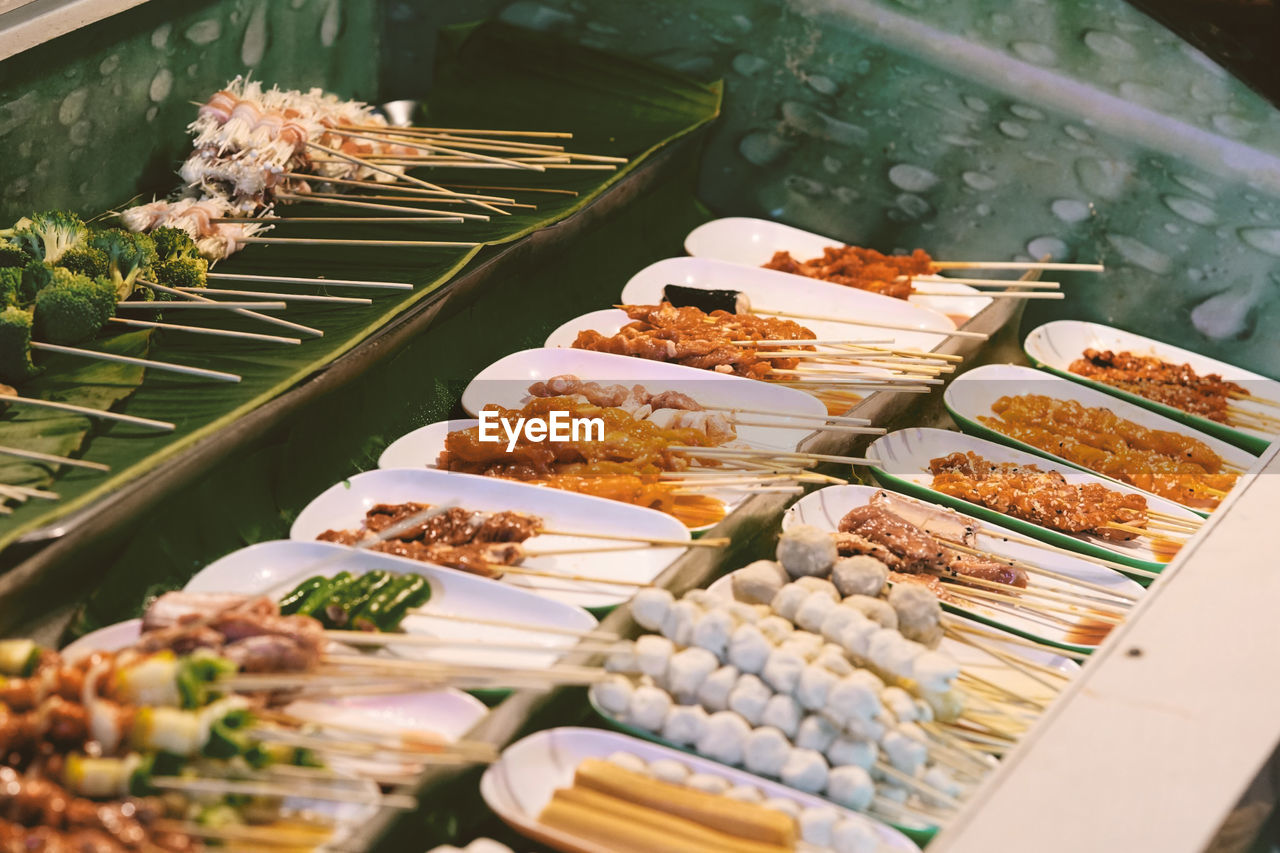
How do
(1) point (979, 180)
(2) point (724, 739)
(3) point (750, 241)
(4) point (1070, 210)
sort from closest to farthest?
(2) point (724, 739) < (4) point (1070, 210) < (1) point (979, 180) < (3) point (750, 241)

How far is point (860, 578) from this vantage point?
10.1ft

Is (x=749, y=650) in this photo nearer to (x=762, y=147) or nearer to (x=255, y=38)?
(x=762, y=147)

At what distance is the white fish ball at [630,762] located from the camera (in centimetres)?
262

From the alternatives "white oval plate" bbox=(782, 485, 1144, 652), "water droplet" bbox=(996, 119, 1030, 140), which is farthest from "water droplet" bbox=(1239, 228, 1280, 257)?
"white oval plate" bbox=(782, 485, 1144, 652)

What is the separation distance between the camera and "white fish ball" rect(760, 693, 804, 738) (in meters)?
2.71

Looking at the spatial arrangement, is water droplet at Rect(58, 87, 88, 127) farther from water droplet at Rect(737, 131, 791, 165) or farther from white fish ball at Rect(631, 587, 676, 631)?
water droplet at Rect(737, 131, 791, 165)

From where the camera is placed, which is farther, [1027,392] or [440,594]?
[1027,392]

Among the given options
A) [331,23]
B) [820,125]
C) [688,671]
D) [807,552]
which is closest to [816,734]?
[688,671]

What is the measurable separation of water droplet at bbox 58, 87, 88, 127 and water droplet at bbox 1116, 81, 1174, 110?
411 cm

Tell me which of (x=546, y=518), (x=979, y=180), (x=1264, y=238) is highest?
(x=979, y=180)

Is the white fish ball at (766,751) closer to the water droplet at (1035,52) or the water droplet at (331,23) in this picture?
the water droplet at (1035,52)

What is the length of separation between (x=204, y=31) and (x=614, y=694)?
3.55m

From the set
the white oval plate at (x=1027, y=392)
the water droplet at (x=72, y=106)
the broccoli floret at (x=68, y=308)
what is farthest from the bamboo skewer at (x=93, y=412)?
the white oval plate at (x=1027, y=392)

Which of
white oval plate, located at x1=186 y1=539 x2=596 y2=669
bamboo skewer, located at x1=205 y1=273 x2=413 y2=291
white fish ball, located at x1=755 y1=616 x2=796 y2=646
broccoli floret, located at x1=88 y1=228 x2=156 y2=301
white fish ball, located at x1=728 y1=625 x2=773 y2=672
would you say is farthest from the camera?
bamboo skewer, located at x1=205 y1=273 x2=413 y2=291
